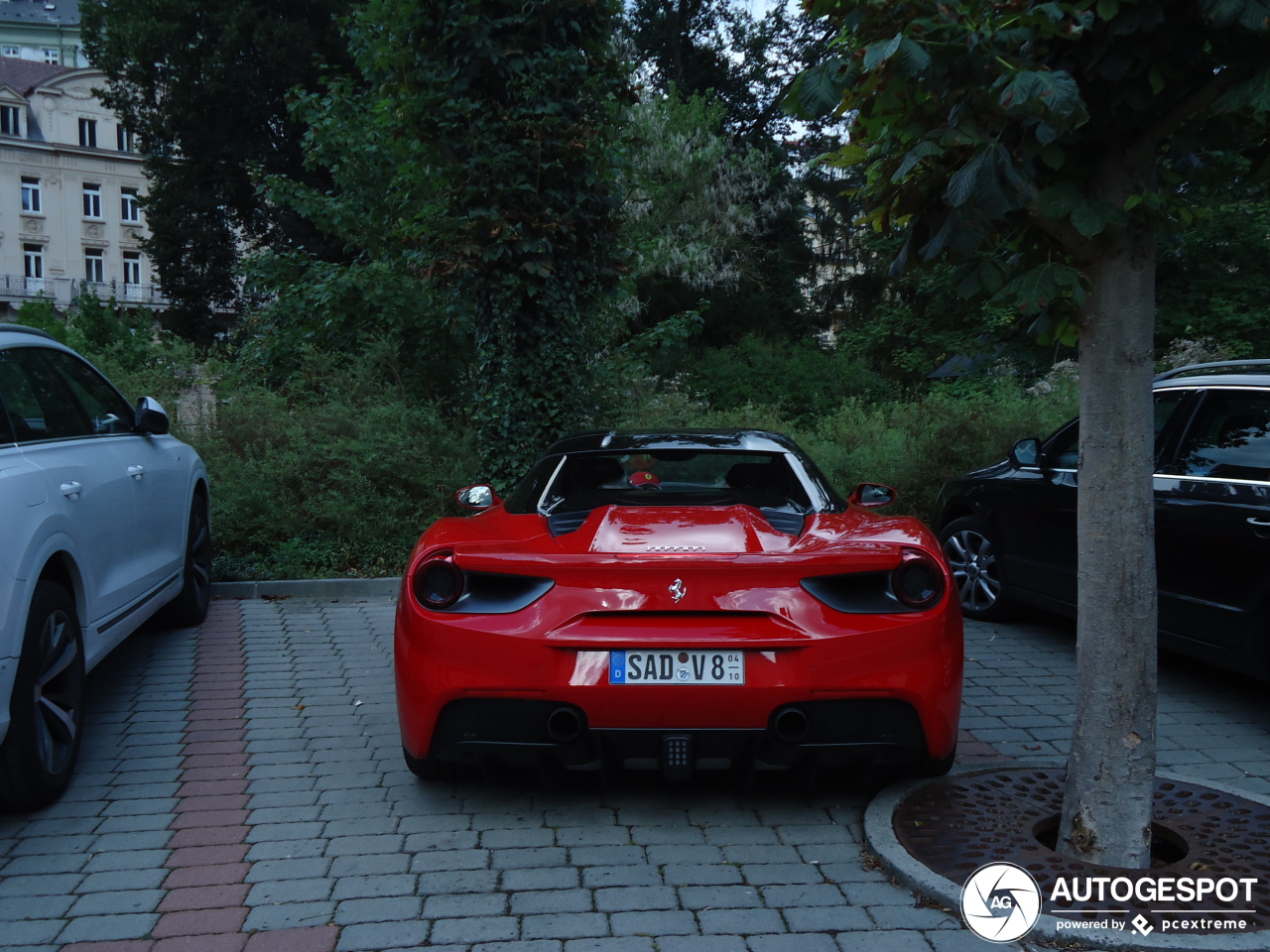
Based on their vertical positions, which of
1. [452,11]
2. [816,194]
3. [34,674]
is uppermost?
[816,194]

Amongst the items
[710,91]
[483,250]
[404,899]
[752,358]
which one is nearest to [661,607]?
[404,899]

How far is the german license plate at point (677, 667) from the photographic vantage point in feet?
11.9

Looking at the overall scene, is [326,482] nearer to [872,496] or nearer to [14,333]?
[14,333]

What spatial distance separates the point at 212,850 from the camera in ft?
12.4

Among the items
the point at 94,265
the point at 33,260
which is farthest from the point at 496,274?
the point at 94,265

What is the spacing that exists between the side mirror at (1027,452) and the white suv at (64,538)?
5119 mm

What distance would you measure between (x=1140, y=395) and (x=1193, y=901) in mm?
1529

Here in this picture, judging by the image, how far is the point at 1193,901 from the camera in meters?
3.19

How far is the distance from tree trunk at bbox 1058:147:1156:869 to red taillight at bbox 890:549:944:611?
1.80 feet

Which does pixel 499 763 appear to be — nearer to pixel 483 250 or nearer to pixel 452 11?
pixel 483 250

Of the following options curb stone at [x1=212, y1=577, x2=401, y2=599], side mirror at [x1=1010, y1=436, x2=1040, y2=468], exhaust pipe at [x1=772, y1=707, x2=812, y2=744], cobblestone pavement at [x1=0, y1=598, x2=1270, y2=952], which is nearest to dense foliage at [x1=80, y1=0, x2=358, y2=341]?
curb stone at [x1=212, y1=577, x2=401, y2=599]

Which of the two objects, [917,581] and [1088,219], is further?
[917,581]

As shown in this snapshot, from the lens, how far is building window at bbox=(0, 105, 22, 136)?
63.1 meters

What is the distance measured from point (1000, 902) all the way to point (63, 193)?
7258 centimetres
